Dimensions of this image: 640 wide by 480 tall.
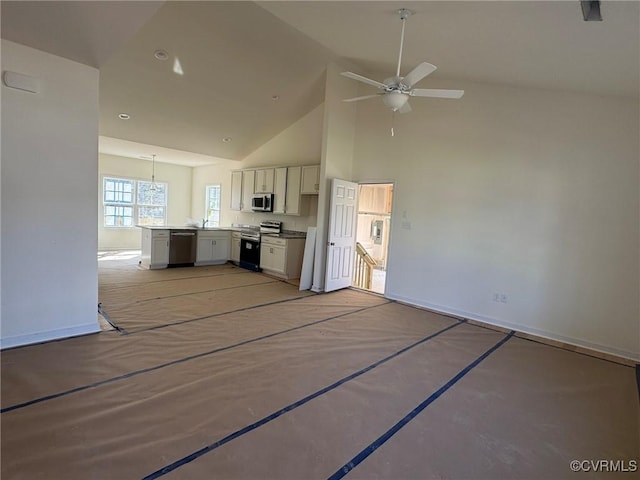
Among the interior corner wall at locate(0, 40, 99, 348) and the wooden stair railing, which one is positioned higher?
the interior corner wall at locate(0, 40, 99, 348)

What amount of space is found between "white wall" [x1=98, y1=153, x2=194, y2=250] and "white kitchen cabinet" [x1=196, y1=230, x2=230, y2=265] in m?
3.40

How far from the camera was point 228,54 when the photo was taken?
468 centimetres

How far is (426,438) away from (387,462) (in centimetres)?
38

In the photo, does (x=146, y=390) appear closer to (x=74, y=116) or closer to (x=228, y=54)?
(x=74, y=116)

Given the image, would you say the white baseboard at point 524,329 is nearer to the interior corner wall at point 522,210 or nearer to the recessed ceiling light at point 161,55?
the interior corner wall at point 522,210

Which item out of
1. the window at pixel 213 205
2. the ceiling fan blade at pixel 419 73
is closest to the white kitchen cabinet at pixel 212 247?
the window at pixel 213 205

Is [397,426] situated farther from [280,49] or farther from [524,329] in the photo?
[280,49]

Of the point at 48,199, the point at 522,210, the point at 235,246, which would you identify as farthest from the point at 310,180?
the point at 48,199

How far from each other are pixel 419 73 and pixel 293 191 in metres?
4.45

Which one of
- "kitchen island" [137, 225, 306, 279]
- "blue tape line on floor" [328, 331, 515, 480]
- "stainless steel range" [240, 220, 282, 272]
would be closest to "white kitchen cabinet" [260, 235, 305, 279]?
"kitchen island" [137, 225, 306, 279]

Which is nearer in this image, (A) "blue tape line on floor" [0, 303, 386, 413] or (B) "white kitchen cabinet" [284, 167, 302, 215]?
(A) "blue tape line on floor" [0, 303, 386, 413]

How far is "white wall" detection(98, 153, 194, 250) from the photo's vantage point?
9.18m

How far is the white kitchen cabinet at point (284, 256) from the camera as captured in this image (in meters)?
6.69

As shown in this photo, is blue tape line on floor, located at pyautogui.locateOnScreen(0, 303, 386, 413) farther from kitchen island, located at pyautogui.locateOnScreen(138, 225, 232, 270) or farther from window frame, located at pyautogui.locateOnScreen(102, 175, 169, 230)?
window frame, located at pyautogui.locateOnScreen(102, 175, 169, 230)
